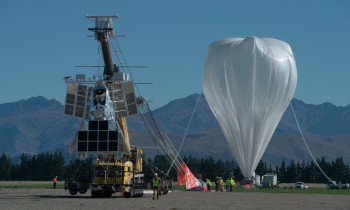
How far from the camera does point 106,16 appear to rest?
53.6 m

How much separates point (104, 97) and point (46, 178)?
113m

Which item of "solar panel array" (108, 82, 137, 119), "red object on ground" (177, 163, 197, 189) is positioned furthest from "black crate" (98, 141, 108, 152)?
"red object on ground" (177, 163, 197, 189)

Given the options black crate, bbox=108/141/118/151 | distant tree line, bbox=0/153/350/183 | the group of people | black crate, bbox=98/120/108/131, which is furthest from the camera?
distant tree line, bbox=0/153/350/183

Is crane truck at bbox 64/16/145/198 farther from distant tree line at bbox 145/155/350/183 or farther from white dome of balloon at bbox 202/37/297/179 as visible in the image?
distant tree line at bbox 145/155/350/183

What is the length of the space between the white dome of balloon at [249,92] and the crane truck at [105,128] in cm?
2223

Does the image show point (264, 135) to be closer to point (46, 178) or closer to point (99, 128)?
point (99, 128)

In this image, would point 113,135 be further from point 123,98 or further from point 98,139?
point 123,98

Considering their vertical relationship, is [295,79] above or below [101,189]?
above

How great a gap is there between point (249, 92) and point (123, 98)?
2542 centimetres

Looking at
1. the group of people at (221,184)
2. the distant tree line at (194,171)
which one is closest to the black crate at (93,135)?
the group of people at (221,184)

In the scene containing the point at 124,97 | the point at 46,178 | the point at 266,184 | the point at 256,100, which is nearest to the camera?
the point at 124,97

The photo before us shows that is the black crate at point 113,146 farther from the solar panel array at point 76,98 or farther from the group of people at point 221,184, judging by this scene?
the group of people at point 221,184

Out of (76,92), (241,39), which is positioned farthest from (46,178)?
(76,92)

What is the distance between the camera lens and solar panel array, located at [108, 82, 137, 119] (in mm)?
52719
